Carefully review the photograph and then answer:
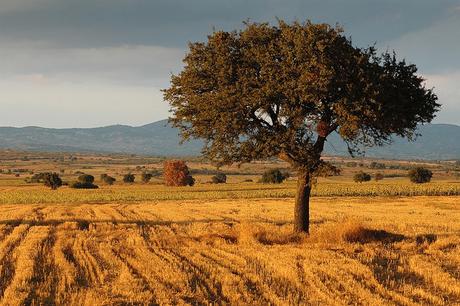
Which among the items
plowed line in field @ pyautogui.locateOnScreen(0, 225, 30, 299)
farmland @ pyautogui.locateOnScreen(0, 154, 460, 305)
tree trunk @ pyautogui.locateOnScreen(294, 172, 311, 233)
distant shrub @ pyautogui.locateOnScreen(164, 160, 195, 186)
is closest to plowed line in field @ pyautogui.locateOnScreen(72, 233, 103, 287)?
farmland @ pyautogui.locateOnScreen(0, 154, 460, 305)

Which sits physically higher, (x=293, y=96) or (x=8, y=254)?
(x=293, y=96)

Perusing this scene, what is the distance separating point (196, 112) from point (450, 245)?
14386mm

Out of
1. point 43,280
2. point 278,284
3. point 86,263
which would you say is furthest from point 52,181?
point 278,284

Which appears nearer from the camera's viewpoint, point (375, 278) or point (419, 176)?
point (375, 278)

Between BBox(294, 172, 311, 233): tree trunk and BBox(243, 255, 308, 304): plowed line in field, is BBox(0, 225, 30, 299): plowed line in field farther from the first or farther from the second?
BBox(294, 172, 311, 233): tree trunk

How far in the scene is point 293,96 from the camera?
83.6ft

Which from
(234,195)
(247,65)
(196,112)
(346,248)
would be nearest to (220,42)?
(247,65)

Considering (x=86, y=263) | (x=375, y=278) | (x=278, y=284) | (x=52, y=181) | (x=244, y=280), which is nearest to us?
(x=278, y=284)

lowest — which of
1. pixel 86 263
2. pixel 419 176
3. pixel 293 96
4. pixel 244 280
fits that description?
pixel 419 176

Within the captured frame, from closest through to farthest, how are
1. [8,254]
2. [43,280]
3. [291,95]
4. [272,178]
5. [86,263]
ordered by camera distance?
[43,280] → [86,263] → [8,254] → [291,95] → [272,178]

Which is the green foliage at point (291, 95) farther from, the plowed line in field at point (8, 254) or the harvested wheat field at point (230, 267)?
the plowed line in field at point (8, 254)

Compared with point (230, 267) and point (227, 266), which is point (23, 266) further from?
point (230, 267)

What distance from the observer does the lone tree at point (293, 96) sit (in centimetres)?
2514

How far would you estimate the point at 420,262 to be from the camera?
769 inches
